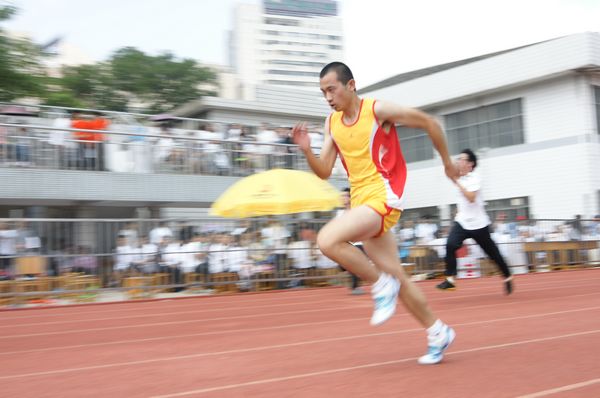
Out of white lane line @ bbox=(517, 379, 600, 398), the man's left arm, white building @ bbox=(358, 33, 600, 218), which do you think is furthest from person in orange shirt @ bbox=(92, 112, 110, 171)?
white building @ bbox=(358, 33, 600, 218)

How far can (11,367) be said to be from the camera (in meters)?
5.41

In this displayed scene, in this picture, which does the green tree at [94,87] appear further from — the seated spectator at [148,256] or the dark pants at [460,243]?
the dark pants at [460,243]

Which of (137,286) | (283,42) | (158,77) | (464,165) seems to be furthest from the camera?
(283,42)

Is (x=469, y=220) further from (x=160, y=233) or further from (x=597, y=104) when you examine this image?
(x=597, y=104)

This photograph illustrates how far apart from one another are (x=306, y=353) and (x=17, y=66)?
21163 millimetres

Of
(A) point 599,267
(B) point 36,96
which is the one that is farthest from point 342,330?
(B) point 36,96

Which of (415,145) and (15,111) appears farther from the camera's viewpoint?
(415,145)

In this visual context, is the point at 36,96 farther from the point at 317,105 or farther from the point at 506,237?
the point at 506,237

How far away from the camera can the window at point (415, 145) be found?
103 feet

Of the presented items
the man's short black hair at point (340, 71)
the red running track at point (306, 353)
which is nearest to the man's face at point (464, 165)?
the red running track at point (306, 353)

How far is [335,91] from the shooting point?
14.7ft

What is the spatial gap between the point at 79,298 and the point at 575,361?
9.26m

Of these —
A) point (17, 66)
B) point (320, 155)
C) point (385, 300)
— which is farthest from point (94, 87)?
point (385, 300)

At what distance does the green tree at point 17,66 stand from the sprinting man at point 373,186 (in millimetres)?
20784
